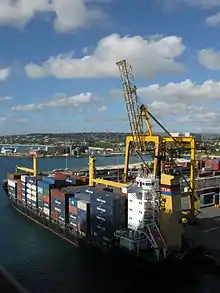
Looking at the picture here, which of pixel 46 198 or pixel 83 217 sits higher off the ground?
pixel 46 198

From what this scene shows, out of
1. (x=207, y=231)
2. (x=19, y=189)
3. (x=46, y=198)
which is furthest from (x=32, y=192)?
(x=207, y=231)

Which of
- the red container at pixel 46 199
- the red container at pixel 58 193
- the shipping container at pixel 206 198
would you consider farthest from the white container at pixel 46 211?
the shipping container at pixel 206 198

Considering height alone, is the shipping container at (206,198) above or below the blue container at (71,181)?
below

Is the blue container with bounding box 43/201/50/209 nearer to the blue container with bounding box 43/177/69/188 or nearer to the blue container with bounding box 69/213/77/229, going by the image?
the blue container with bounding box 43/177/69/188

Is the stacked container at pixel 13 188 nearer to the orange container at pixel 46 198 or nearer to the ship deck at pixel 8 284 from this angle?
the orange container at pixel 46 198

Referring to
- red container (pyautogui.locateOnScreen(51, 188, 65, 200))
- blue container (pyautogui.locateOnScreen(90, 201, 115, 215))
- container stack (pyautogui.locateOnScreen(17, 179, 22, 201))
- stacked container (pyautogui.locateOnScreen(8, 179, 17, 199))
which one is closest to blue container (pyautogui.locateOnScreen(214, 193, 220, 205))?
red container (pyautogui.locateOnScreen(51, 188, 65, 200))

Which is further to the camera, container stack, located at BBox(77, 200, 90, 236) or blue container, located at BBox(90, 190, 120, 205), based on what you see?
container stack, located at BBox(77, 200, 90, 236)

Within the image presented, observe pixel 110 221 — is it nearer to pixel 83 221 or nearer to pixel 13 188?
pixel 83 221
